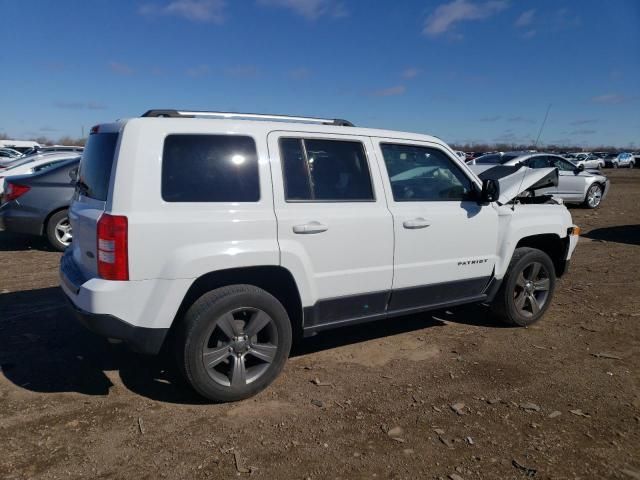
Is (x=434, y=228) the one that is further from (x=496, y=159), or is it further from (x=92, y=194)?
(x=496, y=159)

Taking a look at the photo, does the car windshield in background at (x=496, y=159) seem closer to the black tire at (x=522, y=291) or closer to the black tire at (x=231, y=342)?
the black tire at (x=522, y=291)

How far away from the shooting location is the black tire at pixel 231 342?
337 cm

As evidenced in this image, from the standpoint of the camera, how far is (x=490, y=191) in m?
4.46

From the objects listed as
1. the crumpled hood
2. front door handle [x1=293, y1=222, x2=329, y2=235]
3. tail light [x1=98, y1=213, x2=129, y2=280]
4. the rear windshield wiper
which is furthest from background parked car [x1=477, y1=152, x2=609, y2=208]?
tail light [x1=98, y1=213, x2=129, y2=280]

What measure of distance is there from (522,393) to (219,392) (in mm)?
2207

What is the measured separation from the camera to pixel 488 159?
55.9ft

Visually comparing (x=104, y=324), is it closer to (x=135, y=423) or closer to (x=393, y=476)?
(x=135, y=423)

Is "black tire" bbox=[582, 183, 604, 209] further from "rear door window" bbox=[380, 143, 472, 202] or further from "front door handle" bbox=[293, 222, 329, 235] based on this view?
"front door handle" bbox=[293, 222, 329, 235]

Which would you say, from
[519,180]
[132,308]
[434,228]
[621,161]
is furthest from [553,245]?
[621,161]

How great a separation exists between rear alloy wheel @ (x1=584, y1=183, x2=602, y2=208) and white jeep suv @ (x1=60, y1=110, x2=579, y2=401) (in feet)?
43.1

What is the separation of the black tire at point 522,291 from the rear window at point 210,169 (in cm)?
279

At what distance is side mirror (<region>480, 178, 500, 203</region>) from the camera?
4441 mm

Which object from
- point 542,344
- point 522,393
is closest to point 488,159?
point 542,344

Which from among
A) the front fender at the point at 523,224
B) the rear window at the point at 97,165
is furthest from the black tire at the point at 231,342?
the front fender at the point at 523,224
